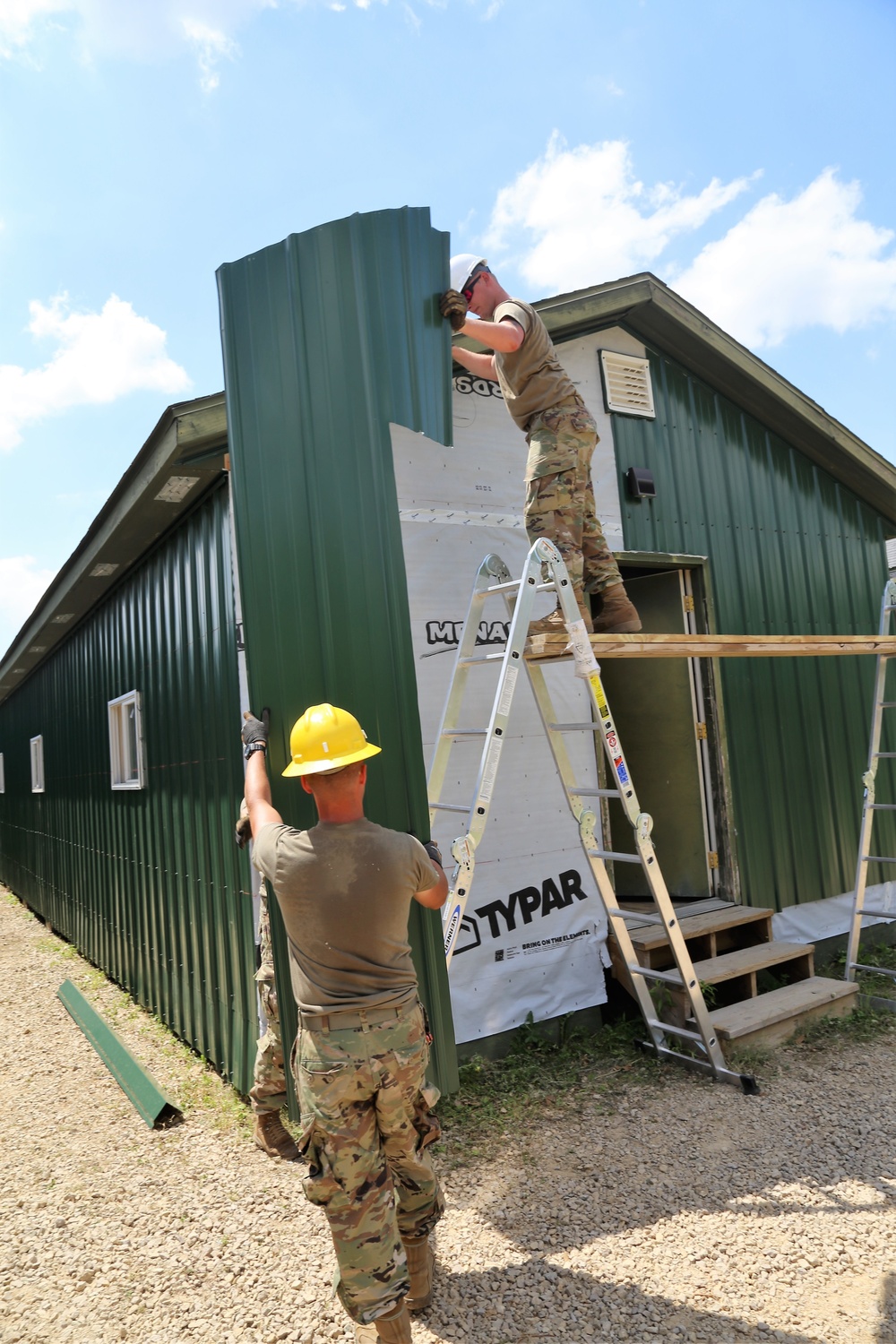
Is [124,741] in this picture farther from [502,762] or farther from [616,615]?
[616,615]

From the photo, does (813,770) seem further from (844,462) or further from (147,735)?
(147,735)

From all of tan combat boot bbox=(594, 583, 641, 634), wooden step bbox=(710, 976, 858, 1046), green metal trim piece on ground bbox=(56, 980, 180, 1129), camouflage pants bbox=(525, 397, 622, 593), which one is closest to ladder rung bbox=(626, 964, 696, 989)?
wooden step bbox=(710, 976, 858, 1046)

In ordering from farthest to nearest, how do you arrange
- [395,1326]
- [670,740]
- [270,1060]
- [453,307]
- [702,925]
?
1. [670,740]
2. [702,925]
3. [453,307]
4. [270,1060]
5. [395,1326]

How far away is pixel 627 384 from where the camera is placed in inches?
228

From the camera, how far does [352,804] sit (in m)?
2.40

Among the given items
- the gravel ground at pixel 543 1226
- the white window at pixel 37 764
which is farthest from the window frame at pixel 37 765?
the gravel ground at pixel 543 1226

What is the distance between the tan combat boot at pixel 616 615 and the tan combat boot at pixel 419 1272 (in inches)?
104

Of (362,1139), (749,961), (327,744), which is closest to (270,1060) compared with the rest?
(362,1139)

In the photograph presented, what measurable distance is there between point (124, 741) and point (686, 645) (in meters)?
4.91

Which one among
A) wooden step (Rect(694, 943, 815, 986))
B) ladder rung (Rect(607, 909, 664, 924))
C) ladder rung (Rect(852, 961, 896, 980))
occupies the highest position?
ladder rung (Rect(607, 909, 664, 924))

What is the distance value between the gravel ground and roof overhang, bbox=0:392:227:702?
3.28 m

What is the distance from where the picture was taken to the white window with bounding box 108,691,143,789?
21.7ft

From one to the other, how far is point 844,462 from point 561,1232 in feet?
19.3

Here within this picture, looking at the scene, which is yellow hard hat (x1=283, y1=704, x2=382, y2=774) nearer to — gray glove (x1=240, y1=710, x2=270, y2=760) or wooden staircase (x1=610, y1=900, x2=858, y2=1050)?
gray glove (x1=240, y1=710, x2=270, y2=760)
